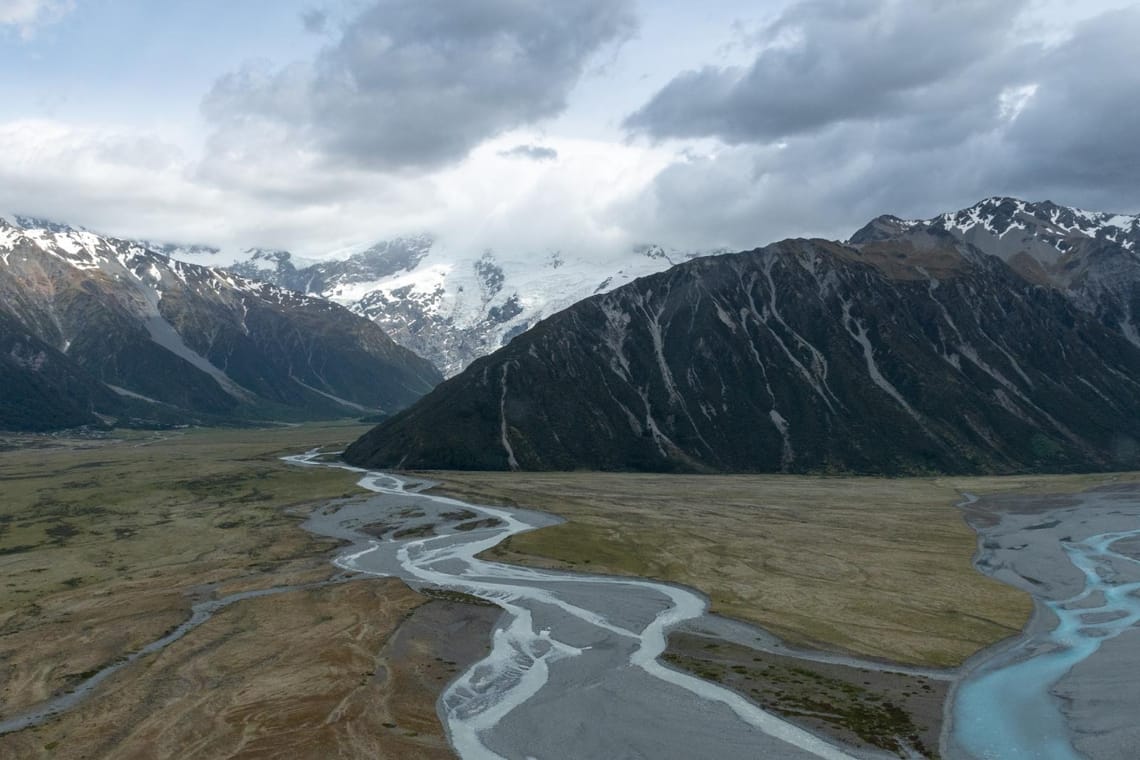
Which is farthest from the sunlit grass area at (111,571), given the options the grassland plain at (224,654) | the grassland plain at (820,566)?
the grassland plain at (820,566)

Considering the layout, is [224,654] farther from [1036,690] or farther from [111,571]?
[1036,690]

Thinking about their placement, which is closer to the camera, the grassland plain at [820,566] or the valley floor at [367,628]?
the valley floor at [367,628]

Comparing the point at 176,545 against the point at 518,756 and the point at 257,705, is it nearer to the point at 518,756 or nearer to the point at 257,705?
the point at 257,705

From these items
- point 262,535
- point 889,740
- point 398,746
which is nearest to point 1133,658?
point 889,740

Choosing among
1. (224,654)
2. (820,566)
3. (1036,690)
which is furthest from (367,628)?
(820,566)

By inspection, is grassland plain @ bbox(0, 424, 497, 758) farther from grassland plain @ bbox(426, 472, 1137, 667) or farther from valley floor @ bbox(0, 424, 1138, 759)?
grassland plain @ bbox(426, 472, 1137, 667)

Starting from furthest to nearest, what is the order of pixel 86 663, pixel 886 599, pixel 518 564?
pixel 518 564
pixel 886 599
pixel 86 663

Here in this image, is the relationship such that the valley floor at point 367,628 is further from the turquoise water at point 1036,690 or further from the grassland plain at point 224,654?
the turquoise water at point 1036,690

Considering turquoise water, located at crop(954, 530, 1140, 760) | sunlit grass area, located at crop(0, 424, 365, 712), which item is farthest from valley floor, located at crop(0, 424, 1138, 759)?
turquoise water, located at crop(954, 530, 1140, 760)
